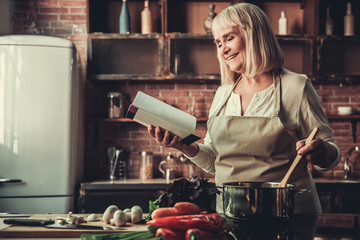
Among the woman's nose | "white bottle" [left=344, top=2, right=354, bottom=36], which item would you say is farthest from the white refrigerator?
"white bottle" [left=344, top=2, right=354, bottom=36]

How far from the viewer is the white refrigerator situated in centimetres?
319

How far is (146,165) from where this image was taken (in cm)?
374

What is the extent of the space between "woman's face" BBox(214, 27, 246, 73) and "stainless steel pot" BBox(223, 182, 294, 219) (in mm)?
780

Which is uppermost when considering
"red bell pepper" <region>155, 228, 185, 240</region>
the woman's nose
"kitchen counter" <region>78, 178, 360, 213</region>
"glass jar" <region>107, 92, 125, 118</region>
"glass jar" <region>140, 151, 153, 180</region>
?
the woman's nose

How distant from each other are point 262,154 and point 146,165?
2.08 meters

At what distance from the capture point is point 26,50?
Answer: 10.6 feet

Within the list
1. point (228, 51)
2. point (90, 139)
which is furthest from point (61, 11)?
point (228, 51)

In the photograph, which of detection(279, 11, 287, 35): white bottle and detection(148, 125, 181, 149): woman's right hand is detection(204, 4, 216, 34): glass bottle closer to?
detection(279, 11, 287, 35): white bottle

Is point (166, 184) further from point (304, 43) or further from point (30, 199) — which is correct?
point (304, 43)

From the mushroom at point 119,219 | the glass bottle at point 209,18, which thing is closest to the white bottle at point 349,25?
the glass bottle at point 209,18

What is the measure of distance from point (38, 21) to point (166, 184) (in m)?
1.94

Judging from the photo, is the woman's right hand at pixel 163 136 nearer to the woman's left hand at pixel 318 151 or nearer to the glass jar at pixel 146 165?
the woman's left hand at pixel 318 151

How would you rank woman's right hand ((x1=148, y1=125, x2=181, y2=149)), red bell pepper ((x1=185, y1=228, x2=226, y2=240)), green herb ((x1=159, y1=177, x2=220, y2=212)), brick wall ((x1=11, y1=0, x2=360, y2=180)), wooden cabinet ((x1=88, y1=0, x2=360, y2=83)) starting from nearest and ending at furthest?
1. red bell pepper ((x1=185, y1=228, x2=226, y2=240))
2. green herb ((x1=159, y1=177, x2=220, y2=212))
3. woman's right hand ((x1=148, y1=125, x2=181, y2=149))
4. wooden cabinet ((x1=88, y1=0, x2=360, y2=83))
5. brick wall ((x1=11, y1=0, x2=360, y2=180))

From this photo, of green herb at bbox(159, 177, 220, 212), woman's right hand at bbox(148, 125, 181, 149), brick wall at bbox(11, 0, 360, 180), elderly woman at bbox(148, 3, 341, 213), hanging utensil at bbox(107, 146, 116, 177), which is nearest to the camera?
green herb at bbox(159, 177, 220, 212)
